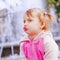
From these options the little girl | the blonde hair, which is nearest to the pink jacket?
the little girl

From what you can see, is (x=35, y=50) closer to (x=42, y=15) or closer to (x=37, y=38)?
(x=37, y=38)

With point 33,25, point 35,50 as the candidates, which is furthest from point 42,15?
point 35,50

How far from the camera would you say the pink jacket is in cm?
111

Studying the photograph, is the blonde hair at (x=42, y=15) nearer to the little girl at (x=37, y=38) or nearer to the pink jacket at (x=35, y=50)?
the little girl at (x=37, y=38)

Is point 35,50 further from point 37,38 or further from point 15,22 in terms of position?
point 15,22

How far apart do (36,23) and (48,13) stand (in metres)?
0.10

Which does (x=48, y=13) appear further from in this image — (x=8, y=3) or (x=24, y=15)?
(x=8, y=3)

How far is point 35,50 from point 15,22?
222 mm

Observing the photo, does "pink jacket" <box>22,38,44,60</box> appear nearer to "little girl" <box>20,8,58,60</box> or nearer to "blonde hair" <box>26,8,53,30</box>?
"little girl" <box>20,8,58,60</box>

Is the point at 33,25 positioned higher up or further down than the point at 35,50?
higher up

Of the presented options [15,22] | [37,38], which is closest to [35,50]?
[37,38]

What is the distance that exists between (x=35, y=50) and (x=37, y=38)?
8 centimetres

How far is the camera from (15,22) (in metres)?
1.17

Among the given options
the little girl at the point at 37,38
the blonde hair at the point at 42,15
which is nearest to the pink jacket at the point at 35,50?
the little girl at the point at 37,38
